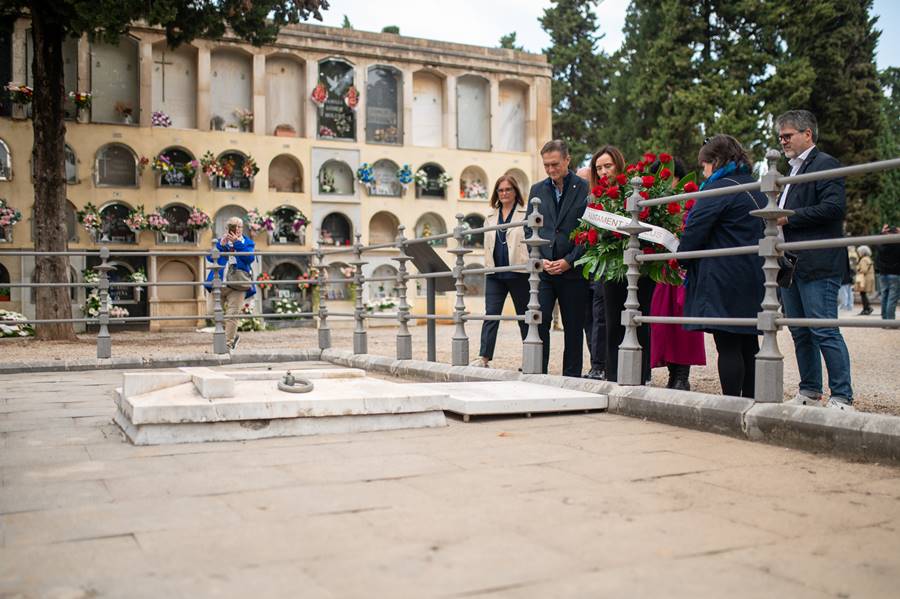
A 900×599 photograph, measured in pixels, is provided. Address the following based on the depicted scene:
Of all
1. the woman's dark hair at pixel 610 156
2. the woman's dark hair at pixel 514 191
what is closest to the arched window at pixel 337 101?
the woman's dark hair at pixel 514 191

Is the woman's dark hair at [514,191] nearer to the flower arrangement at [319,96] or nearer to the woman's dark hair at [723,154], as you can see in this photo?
the woman's dark hair at [723,154]

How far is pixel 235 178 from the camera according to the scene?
Answer: 18.9m

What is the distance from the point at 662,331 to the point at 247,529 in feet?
12.4

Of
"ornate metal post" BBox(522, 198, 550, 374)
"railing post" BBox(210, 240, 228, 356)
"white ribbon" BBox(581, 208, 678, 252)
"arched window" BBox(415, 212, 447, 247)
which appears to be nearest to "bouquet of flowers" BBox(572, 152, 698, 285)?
"white ribbon" BBox(581, 208, 678, 252)

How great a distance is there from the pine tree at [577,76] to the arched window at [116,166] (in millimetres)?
18073

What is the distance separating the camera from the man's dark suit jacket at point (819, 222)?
4.28m

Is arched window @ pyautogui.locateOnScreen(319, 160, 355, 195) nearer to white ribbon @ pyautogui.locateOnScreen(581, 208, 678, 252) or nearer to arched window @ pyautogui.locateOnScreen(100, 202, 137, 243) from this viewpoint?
arched window @ pyautogui.locateOnScreen(100, 202, 137, 243)

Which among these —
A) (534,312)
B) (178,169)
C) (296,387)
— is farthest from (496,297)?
(178,169)

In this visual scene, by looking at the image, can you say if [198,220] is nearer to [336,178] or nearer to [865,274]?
[336,178]

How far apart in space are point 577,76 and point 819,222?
100 ft

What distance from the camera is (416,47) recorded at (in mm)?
20906

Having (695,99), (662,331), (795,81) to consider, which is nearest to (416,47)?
(695,99)

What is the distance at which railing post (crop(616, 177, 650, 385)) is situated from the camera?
15.3 feet

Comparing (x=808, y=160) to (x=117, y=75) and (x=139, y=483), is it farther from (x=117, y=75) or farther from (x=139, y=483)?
(x=117, y=75)
